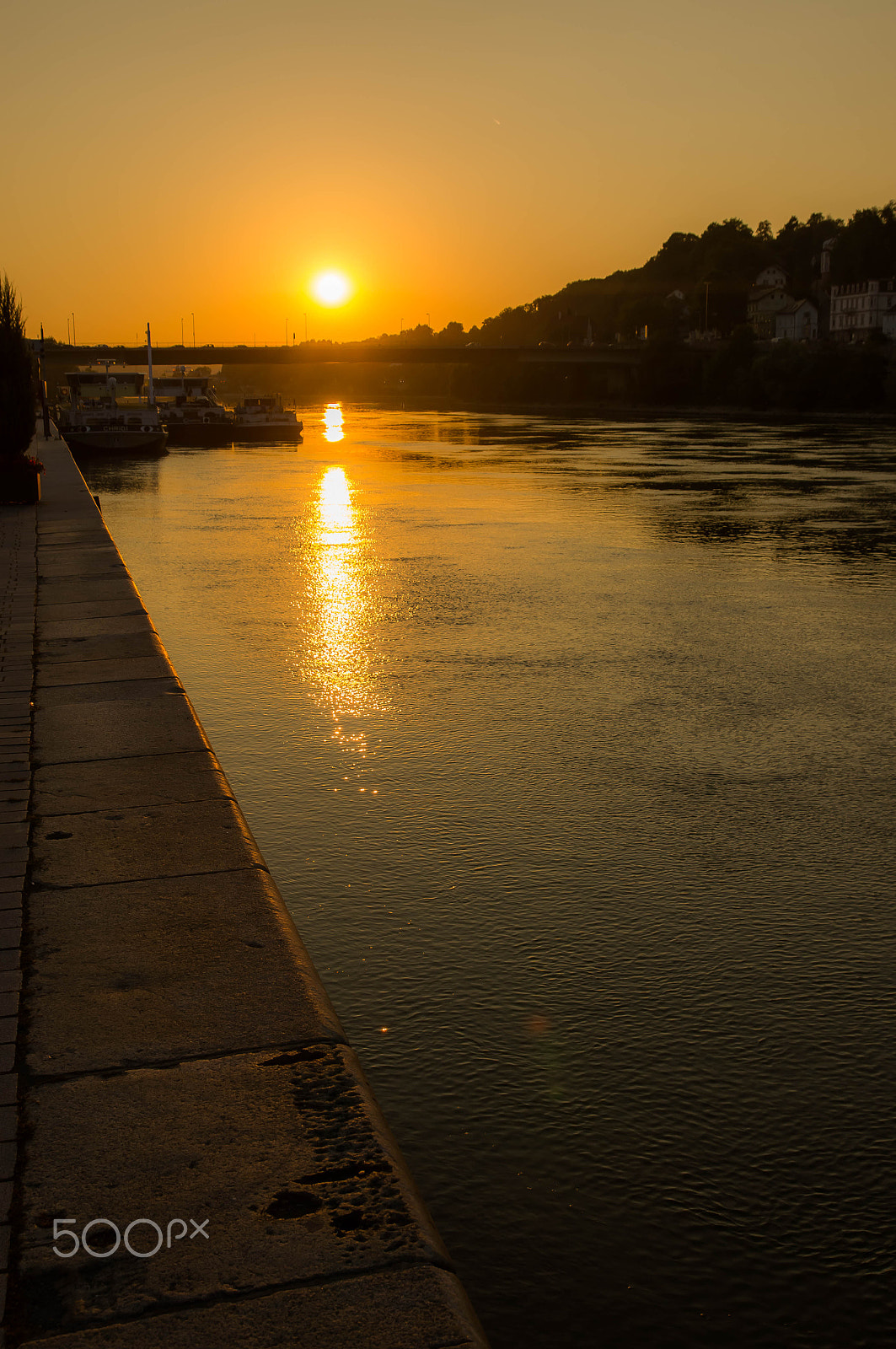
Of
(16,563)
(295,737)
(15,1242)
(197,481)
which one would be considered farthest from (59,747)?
(197,481)

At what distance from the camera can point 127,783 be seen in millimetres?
6395

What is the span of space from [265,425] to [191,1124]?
217ft

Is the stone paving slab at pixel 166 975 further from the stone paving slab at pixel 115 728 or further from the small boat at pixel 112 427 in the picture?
the small boat at pixel 112 427

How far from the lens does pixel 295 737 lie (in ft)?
29.2

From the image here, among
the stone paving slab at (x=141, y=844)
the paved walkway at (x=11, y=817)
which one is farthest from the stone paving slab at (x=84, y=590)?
the stone paving slab at (x=141, y=844)

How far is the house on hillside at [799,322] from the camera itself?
148375 mm

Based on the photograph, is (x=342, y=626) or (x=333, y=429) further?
(x=333, y=429)

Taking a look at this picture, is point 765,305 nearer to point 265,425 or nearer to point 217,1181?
point 265,425

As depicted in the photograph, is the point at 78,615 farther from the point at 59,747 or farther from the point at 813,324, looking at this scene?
the point at 813,324

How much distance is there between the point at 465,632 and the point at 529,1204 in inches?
354

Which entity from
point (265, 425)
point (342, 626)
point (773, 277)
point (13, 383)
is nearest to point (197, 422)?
point (265, 425)

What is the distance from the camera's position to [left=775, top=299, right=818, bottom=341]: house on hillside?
148375 mm

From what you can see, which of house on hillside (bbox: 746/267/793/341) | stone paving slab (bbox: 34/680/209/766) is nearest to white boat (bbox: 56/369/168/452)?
stone paving slab (bbox: 34/680/209/766)

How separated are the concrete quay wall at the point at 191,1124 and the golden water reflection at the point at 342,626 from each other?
3433 mm
